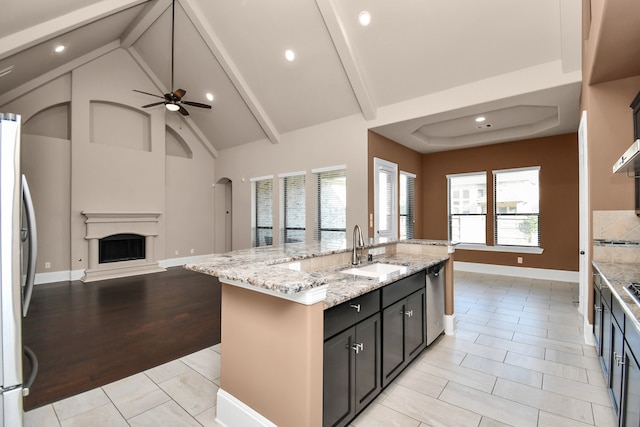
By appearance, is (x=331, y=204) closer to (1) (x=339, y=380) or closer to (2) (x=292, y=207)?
(2) (x=292, y=207)

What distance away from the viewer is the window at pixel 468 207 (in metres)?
6.66

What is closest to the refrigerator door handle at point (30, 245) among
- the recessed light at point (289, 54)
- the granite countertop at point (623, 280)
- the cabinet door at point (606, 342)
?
the granite countertop at point (623, 280)

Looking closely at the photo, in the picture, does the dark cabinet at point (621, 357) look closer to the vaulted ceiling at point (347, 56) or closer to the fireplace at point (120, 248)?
the vaulted ceiling at point (347, 56)

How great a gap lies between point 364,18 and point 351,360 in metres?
4.09

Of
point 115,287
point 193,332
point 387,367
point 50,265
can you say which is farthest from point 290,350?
point 50,265

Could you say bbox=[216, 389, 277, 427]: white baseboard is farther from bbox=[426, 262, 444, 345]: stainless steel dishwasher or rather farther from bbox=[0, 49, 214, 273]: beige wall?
bbox=[0, 49, 214, 273]: beige wall

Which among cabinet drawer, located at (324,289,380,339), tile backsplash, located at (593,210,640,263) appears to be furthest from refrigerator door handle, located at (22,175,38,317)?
tile backsplash, located at (593,210,640,263)

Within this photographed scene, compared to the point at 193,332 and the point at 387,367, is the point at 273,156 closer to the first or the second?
the point at 193,332

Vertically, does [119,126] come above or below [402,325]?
above

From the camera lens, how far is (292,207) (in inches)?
267

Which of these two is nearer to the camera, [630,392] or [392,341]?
[630,392]

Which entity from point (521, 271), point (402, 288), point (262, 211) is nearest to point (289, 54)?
point (262, 211)

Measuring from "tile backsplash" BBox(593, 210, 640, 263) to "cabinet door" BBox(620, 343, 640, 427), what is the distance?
185cm

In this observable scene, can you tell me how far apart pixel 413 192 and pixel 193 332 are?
546cm
